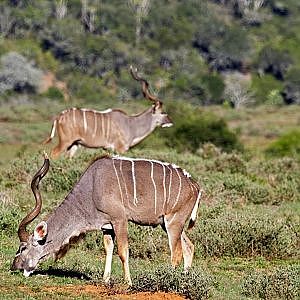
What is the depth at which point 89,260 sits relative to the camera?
9258 millimetres

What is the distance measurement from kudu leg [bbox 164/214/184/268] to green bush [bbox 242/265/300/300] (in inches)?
32.9

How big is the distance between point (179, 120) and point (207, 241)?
16.0 metres

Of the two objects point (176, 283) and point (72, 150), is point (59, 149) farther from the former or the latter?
point (176, 283)

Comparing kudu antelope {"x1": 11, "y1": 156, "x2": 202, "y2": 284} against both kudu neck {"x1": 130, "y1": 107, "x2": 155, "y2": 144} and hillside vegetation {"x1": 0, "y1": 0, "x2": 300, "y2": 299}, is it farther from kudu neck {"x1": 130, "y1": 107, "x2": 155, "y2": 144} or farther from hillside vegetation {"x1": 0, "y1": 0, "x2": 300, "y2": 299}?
kudu neck {"x1": 130, "y1": 107, "x2": 155, "y2": 144}

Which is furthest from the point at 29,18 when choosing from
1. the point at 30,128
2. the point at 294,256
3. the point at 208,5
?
the point at 294,256

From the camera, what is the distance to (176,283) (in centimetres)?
722

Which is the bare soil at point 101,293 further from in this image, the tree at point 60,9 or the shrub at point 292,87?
the tree at point 60,9

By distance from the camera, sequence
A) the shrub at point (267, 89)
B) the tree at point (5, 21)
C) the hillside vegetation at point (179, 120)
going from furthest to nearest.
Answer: the tree at point (5, 21), the shrub at point (267, 89), the hillside vegetation at point (179, 120)

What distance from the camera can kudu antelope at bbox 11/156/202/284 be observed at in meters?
7.55

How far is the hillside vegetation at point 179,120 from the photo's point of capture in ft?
27.7

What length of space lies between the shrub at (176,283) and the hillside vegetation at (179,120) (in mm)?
12

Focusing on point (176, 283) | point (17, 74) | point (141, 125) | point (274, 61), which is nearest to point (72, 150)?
point (141, 125)

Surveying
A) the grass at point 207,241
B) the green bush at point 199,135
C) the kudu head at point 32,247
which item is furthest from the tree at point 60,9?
the kudu head at point 32,247

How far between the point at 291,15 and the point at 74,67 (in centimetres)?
3063
